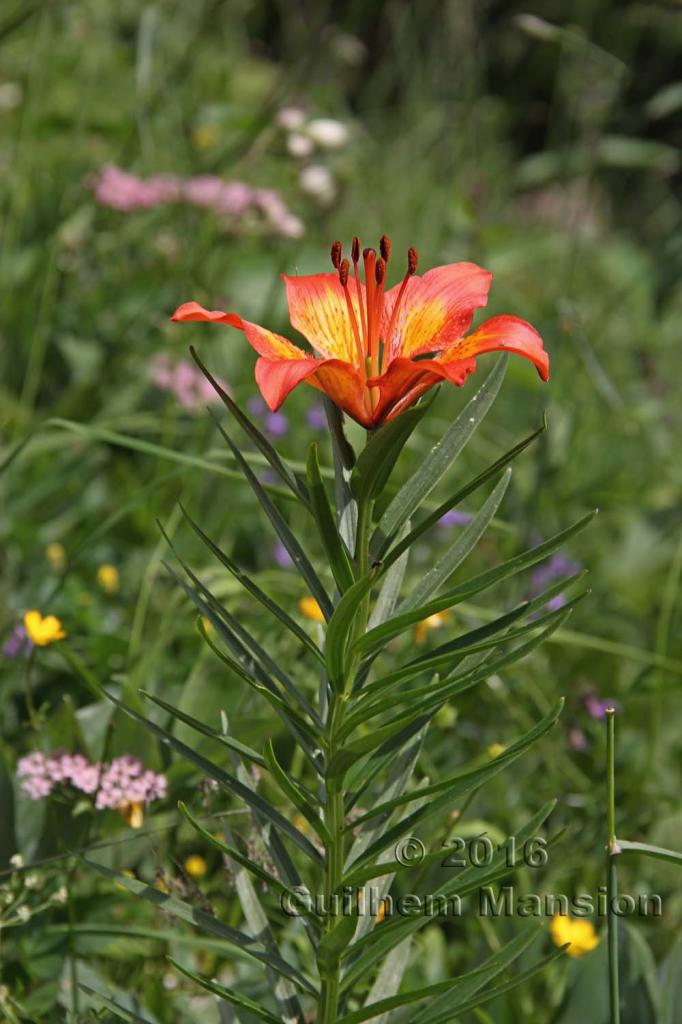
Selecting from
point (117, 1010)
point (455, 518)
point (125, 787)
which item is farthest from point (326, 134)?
point (117, 1010)

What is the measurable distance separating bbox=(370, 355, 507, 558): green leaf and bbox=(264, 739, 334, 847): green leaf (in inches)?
6.9

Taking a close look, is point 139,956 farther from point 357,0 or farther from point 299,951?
point 357,0

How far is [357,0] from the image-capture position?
2695 millimetres

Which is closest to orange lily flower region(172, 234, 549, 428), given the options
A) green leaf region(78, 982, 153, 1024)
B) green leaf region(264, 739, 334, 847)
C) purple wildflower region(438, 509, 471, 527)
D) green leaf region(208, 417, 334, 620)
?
green leaf region(208, 417, 334, 620)

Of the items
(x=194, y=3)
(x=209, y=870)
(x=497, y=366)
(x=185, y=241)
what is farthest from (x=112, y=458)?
(x=194, y=3)

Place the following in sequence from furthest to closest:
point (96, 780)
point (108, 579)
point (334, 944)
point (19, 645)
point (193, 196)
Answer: point (193, 196)
point (108, 579)
point (19, 645)
point (96, 780)
point (334, 944)

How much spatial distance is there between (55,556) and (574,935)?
96 centimetres

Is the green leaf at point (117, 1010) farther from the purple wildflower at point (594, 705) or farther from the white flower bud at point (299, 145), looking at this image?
the white flower bud at point (299, 145)

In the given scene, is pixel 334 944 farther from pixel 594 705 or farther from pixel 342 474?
pixel 594 705

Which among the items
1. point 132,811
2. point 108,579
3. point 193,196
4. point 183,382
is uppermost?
point 193,196

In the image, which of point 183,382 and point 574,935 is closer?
point 574,935

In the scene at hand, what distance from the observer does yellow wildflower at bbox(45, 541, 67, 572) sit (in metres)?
1.90

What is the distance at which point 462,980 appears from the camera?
89 centimetres

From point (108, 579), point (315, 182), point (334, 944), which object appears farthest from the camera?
point (315, 182)
